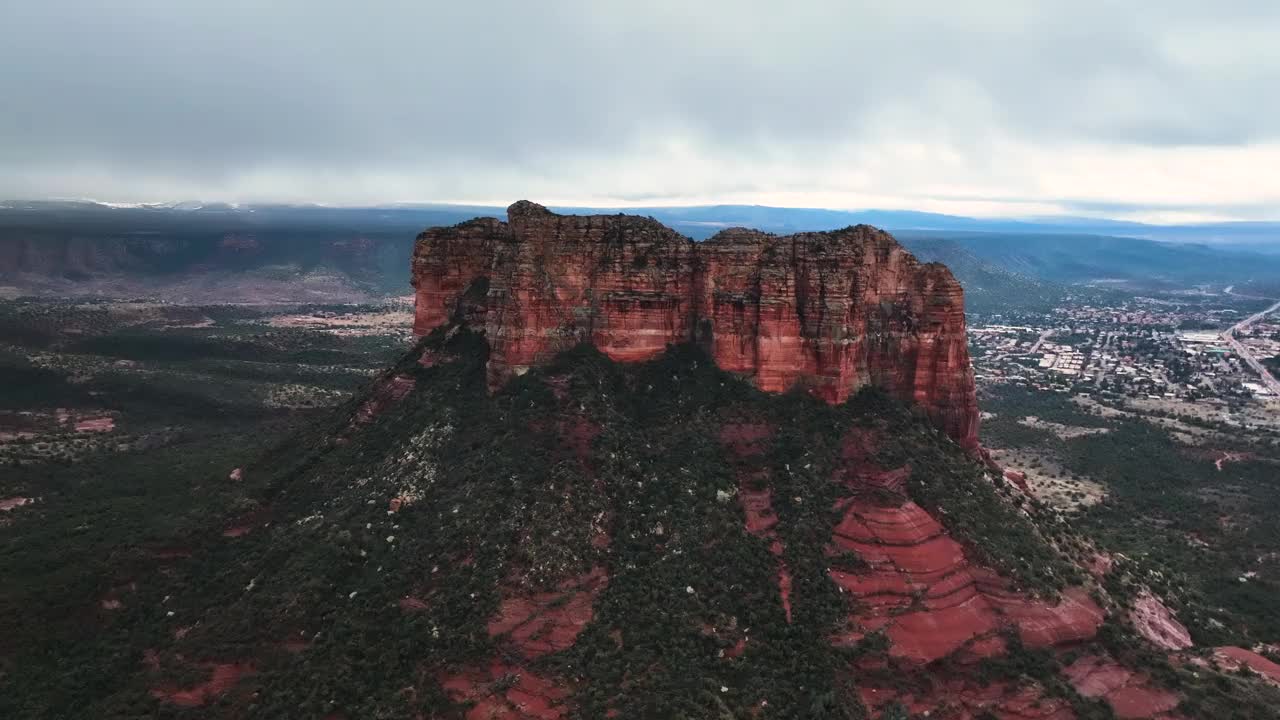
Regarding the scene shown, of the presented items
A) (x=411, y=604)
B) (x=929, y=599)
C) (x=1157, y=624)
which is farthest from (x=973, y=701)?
(x=411, y=604)

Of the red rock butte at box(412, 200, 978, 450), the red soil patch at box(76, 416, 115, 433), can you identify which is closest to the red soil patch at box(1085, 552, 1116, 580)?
the red rock butte at box(412, 200, 978, 450)

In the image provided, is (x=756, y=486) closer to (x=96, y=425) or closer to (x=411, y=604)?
(x=411, y=604)

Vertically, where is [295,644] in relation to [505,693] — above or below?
A: above

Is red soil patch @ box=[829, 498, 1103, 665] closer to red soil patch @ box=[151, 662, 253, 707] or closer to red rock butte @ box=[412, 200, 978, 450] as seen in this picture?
red rock butte @ box=[412, 200, 978, 450]

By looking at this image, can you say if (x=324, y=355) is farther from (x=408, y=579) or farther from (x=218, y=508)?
(x=408, y=579)

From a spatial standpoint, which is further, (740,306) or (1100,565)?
(740,306)

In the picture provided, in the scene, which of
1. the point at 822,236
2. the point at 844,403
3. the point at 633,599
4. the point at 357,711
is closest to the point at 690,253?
the point at 822,236

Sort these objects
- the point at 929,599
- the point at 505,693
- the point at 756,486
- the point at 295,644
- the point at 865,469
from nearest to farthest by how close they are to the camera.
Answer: the point at 505,693 → the point at 295,644 → the point at 929,599 → the point at 756,486 → the point at 865,469
